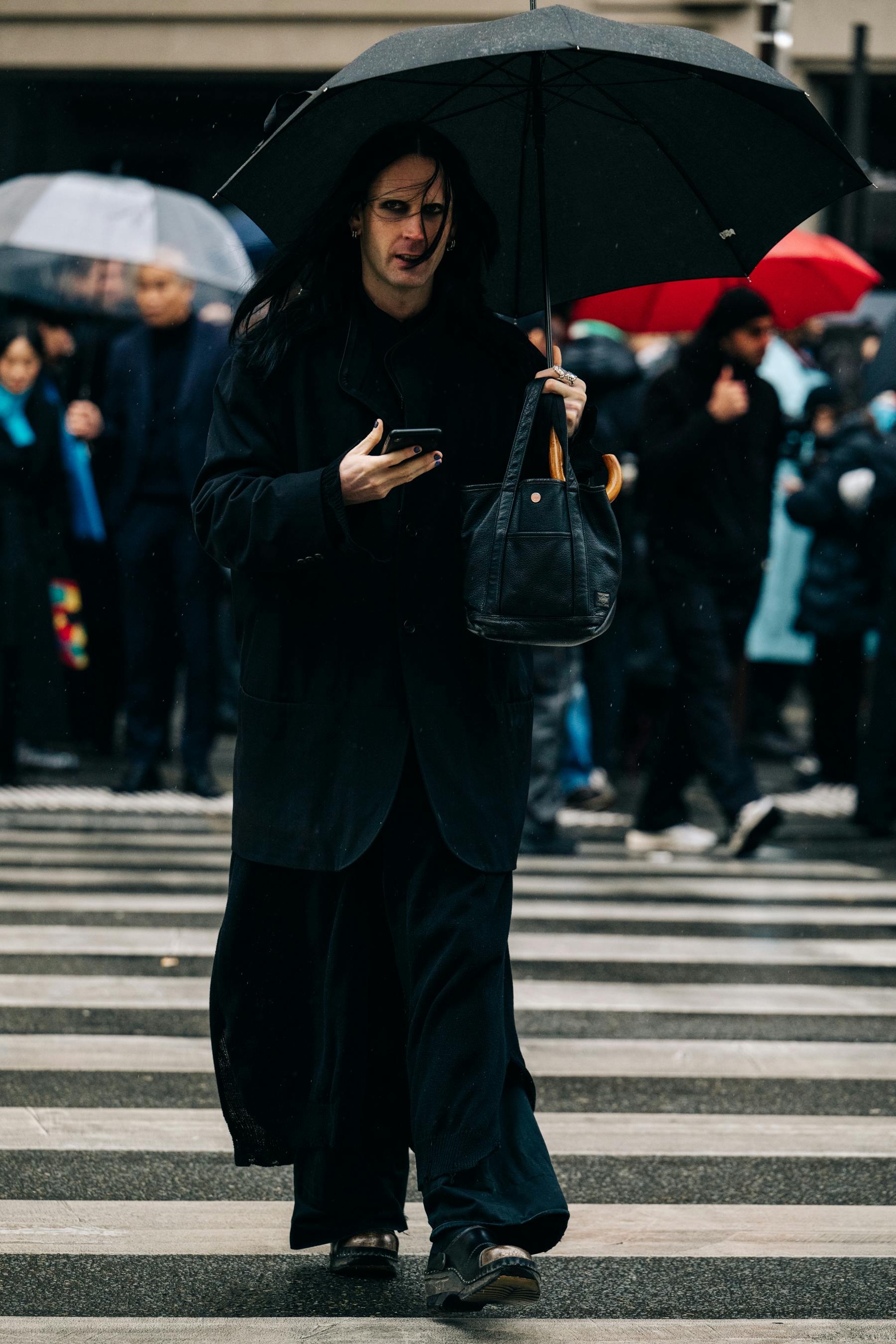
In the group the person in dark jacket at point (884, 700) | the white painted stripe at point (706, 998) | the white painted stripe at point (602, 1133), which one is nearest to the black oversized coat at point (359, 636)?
the white painted stripe at point (602, 1133)

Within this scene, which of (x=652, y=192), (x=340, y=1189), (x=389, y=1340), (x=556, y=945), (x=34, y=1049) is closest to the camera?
(x=389, y=1340)

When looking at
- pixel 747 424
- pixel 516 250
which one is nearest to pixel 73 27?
pixel 747 424

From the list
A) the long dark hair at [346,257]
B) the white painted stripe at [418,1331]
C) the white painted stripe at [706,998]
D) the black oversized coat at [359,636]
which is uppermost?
the long dark hair at [346,257]

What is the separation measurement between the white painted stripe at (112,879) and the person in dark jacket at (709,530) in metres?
1.87

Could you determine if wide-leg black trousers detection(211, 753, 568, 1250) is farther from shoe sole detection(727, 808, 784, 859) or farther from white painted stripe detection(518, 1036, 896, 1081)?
shoe sole detection(727, 808, 784, 859)

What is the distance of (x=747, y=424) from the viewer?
846 cm

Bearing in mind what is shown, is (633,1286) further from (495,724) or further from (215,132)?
(215,132)

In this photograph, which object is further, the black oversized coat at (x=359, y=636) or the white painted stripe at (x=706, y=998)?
the white painted stripe at (x=706, y=998)

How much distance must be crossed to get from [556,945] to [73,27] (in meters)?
12.2

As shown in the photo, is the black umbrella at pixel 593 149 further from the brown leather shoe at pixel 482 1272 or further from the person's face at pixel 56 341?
the person's face at pixel 56 341

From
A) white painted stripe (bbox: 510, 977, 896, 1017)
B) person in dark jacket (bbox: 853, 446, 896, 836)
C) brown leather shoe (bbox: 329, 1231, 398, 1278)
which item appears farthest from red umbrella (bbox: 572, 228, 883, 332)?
brown leather shoe (bbox: 329, 1231, 398, 1278)

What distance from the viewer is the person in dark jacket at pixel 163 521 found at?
9352 millimetres

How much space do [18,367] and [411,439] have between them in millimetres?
6813

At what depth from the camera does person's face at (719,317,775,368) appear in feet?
27.1
